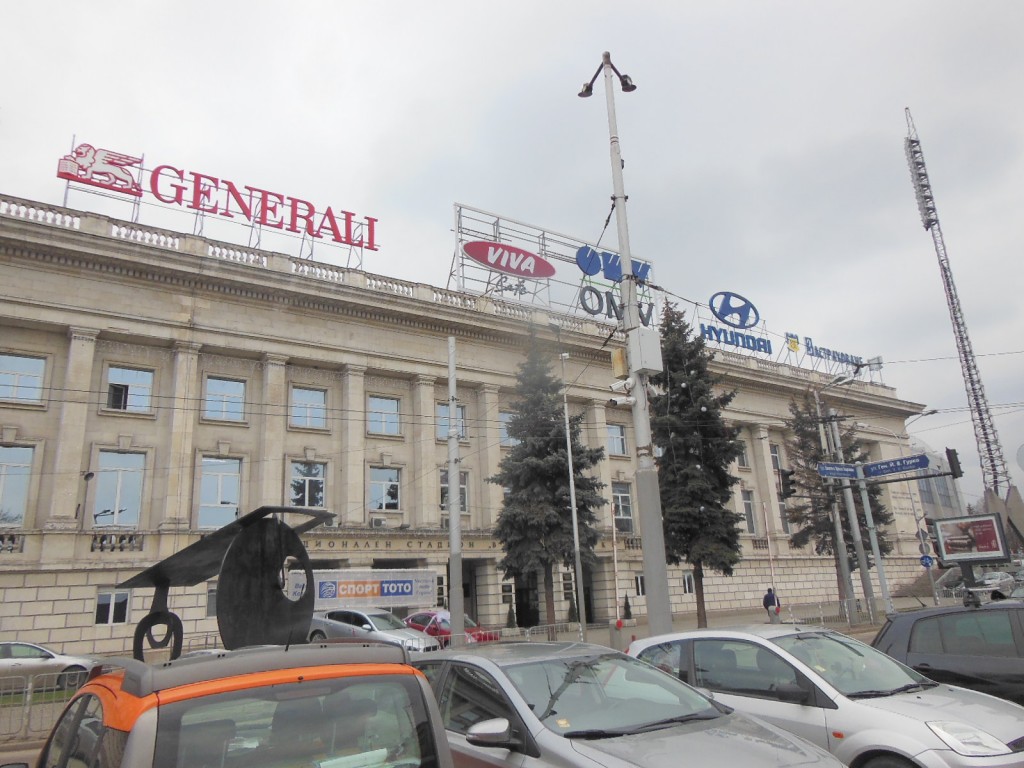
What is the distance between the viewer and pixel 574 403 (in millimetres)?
40938

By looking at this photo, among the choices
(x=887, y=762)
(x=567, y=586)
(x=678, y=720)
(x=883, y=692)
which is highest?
(x=567, y=586)

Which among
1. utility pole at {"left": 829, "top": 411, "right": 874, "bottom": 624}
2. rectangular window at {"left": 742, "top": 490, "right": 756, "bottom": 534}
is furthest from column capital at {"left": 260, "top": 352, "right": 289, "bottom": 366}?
rectangular window at {"left": 742, "top": 490, "right": 756, "bottom": 534}

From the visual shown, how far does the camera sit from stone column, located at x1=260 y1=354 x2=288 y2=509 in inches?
1190

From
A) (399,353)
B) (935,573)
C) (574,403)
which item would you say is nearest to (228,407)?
(399,353)

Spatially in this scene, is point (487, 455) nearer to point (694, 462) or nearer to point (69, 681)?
point (694, 462)

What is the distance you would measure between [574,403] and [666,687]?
3554cm

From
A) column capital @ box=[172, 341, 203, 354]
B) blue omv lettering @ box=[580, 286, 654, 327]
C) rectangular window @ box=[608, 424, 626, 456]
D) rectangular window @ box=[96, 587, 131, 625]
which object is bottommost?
rectangular window @ box=[96, 587, 131, 625]

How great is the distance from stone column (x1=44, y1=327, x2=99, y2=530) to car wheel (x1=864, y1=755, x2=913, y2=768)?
1064 inches

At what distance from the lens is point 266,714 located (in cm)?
298

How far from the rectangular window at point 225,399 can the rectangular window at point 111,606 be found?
24.8 feet

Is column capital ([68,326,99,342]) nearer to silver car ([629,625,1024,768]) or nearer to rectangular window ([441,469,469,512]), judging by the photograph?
rectangular window ([441,469,469,512])

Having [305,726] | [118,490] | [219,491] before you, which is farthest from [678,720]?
[219,491]

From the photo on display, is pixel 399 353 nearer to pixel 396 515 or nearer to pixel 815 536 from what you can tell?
pixel 396 515

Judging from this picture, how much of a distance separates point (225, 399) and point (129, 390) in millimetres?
3639
